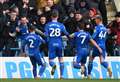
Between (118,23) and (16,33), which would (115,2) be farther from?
(16,33)

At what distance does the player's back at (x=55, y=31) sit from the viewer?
10977mm

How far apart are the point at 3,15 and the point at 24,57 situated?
1037mm

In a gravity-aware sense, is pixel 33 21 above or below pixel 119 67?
above

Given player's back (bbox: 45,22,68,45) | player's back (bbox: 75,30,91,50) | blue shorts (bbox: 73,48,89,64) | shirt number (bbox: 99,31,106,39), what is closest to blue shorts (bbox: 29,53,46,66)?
player's back (bbox: 45,22,68,45)

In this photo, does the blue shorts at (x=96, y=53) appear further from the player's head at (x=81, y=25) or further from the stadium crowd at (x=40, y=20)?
the player's head at (x=81, y=25)

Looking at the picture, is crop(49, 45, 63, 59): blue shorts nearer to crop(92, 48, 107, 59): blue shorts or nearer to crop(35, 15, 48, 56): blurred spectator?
crop(35, 15, 48, 56): blurred spectator

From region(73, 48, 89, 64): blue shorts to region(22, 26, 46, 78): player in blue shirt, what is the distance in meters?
0.73

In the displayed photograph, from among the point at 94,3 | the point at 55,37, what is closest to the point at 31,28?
the point at 55,37

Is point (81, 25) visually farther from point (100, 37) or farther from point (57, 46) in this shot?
point (57, 46)

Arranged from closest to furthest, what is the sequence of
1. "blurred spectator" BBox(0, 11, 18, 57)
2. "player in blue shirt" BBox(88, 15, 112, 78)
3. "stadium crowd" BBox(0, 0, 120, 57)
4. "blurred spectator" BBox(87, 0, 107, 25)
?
1. "blurred spectator" BBox(0, 11, 18, 57)
2. "stadium crowd" BBox(0, 0, 120, 57)
3. "player in blue shirt" BBox(88, 15, 112, 78)
4. "blurred spectator" BBox(87, 0, 107, 25)

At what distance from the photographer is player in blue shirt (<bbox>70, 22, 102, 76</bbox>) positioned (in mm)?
11016

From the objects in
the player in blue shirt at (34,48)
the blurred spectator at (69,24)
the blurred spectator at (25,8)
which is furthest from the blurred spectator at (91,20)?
the blurred spectator at (25,8)

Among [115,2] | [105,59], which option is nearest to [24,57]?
Answer: [105,59]

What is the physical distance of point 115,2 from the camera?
469 inches
